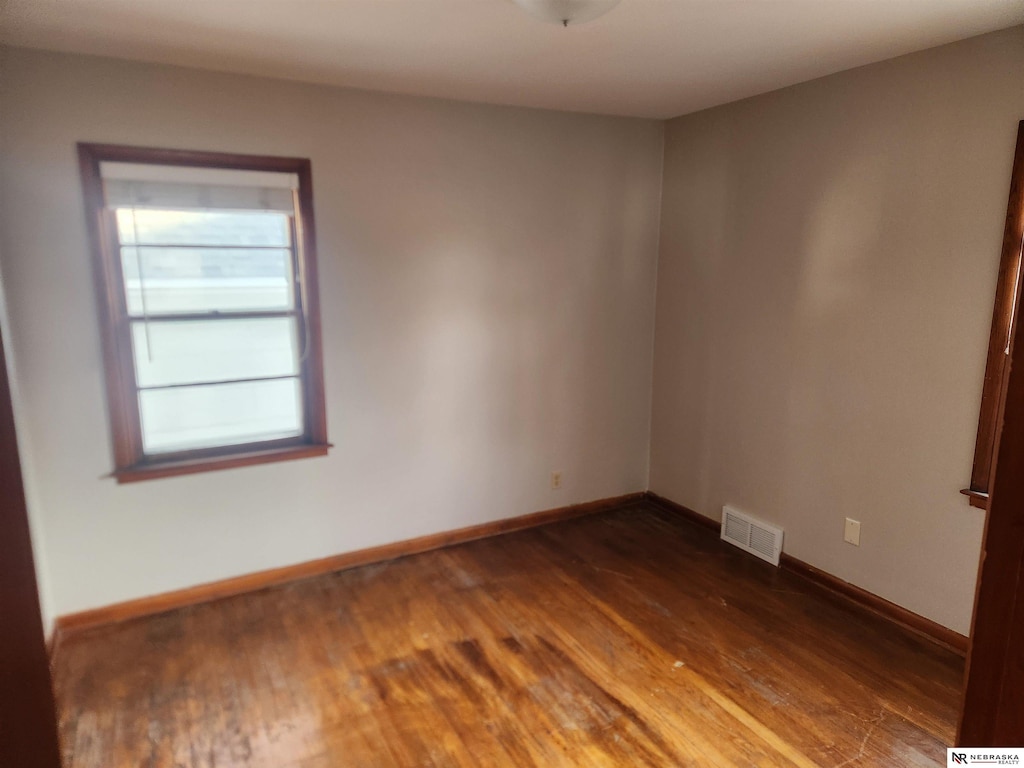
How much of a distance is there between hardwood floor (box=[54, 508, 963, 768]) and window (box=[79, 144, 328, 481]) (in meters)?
0.79

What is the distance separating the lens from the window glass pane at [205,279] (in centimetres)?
277

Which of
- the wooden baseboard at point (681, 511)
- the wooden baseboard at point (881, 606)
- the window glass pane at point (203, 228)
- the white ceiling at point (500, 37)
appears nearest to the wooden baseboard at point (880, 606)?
the wooden baseboard at point (881, 606)

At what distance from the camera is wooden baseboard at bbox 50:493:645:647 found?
2.82 m

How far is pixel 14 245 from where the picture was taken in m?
2.49

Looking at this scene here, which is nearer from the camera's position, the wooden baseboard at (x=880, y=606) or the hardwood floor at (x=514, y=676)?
the hardwood floor at (x=514, y=676)

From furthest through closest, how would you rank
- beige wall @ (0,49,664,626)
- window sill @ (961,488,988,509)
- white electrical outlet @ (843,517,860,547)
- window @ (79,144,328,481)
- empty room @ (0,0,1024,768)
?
white electrical outlet @ (843,517,860,547)
window @ (79,144,328,481)
beige wall @ (0,49,664,626)
window sill @ (961,488,988,509)
empty room @ (0,0,1024,768)

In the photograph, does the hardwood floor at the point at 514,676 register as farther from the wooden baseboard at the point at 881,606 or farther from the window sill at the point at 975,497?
the window sill at the point at 975,497

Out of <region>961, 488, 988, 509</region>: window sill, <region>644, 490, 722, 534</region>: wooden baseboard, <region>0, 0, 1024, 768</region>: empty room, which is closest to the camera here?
<region>0, 0, 1024, 768</region>: empty room

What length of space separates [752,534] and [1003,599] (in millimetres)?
3016

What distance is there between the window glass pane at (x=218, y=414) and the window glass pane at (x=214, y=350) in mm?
58

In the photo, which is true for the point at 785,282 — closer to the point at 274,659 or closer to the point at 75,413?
the point at 274,659

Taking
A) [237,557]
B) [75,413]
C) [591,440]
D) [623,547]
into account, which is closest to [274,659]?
[237,557]

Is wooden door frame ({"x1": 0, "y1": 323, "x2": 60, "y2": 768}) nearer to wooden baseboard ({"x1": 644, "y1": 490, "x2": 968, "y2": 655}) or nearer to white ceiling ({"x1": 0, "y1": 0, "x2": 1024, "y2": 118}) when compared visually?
white ceiling ({"x1": 0, "y1": 0, "x2": 1024, "y2": 118})

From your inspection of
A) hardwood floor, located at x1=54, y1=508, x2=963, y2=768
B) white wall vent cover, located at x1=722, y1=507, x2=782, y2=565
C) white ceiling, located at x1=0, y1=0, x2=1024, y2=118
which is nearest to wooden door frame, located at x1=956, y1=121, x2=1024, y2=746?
hardwood floor, located at x1=54, y1=508, x2=963, y2=768
